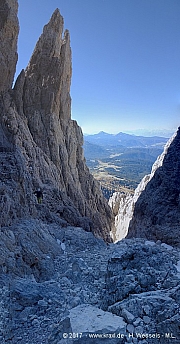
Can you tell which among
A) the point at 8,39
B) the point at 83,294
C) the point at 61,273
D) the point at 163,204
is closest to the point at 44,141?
the point at 8,39

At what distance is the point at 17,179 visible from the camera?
18359 mm

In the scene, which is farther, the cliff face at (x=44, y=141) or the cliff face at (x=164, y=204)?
the cliff face at (x=164, y=204)

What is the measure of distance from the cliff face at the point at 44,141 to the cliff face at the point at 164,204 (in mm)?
6254

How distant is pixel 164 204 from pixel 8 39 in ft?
83.6

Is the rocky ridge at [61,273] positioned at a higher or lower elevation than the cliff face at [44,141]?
lower

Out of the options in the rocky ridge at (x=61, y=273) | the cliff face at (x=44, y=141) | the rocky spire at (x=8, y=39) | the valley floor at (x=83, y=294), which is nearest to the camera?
the valley floor at (x=83, y=294)

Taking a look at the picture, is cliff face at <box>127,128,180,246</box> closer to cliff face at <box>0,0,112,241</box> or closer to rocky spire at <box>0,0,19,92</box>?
cliff face at <box>0,0,112,241</box>

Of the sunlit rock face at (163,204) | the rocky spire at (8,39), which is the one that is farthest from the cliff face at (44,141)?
the sunlit rock face at (163,204)

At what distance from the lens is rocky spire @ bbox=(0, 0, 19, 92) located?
26.2 metres

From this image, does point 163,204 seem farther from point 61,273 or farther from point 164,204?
point 61,273

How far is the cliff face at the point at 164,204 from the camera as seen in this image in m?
20.5

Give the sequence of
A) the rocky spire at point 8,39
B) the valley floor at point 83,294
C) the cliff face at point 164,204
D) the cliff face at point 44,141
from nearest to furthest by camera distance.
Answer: the valley floor at point 83,294, the cliff face at point 44,141, the cliff face at point 164,204, the rocky spire at point 8,39

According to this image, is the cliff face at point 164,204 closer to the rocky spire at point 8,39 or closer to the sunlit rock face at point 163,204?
the sunlit rock face at point 163,204

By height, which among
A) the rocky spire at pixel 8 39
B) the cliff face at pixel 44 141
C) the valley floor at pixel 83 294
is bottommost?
the valley floor at pixel 83 294
